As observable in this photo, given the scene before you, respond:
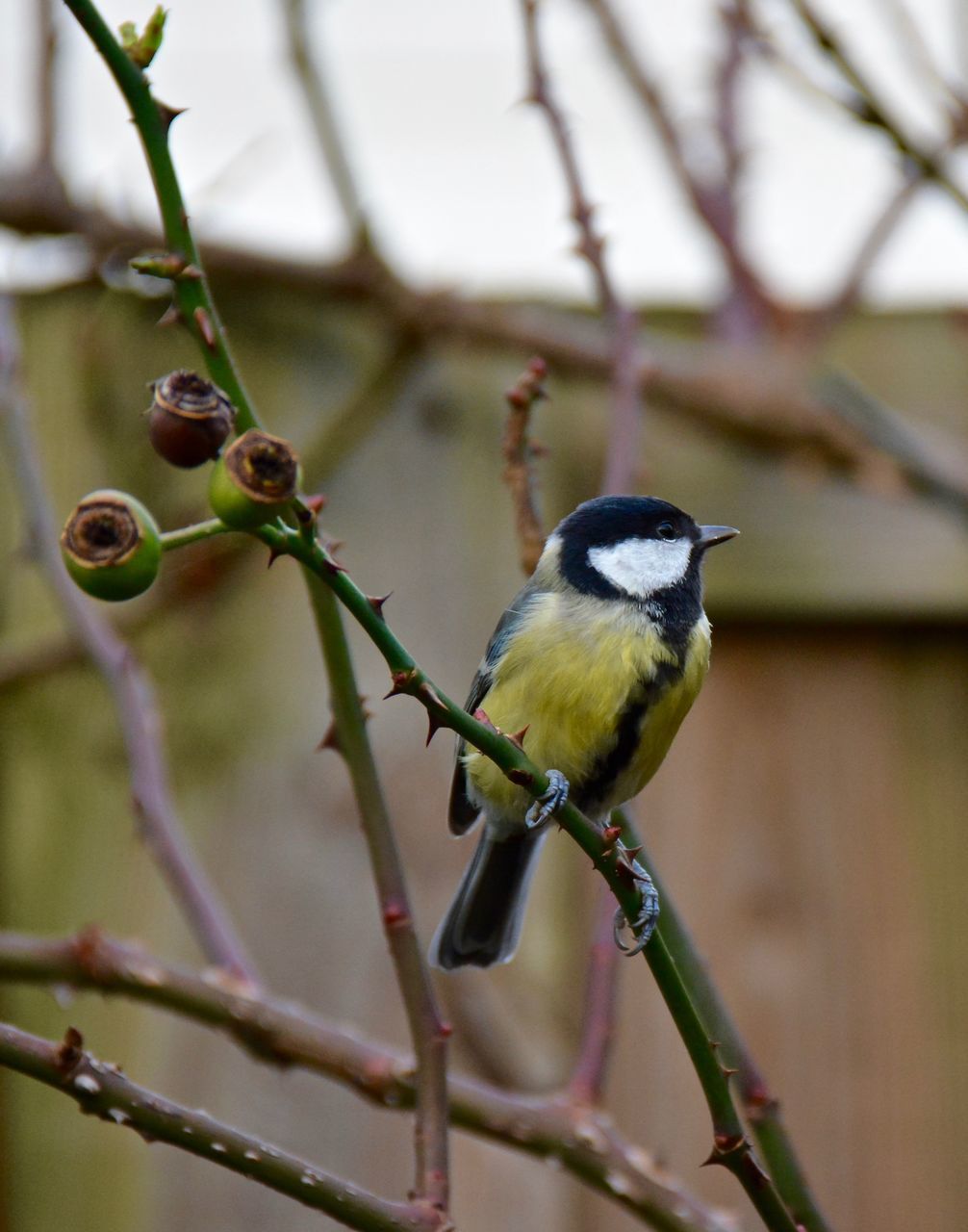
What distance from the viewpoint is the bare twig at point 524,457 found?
1291 mm

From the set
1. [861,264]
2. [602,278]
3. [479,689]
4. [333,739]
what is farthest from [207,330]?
[861,264]

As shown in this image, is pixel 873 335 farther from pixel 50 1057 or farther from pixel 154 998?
pixel 50 1057

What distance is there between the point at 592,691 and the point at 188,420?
0.80 metres

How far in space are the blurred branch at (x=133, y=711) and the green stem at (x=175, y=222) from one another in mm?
744

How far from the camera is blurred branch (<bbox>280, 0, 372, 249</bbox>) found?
236 centimetres

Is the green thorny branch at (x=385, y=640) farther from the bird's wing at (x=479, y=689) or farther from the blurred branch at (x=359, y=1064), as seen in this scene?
the bird's wing at (x=479, y=689)

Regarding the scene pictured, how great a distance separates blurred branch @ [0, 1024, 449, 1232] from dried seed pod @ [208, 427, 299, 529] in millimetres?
368

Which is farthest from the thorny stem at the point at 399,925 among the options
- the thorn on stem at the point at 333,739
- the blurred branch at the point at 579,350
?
the blurred branch at the point at 579,350

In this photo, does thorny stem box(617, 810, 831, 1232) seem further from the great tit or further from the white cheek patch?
the white cheek patch

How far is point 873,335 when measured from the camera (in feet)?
8.31

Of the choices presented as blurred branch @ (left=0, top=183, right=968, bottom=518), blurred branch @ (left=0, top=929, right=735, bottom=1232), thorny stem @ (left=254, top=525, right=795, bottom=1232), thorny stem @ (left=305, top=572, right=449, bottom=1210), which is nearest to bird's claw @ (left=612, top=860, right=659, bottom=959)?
thorny stem @ (left=254, top=525, right=795, bottom=1232)

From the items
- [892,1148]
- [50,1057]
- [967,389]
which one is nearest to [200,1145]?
[50,1057]

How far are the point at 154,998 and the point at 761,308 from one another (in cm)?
172

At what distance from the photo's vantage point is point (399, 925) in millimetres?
1177
